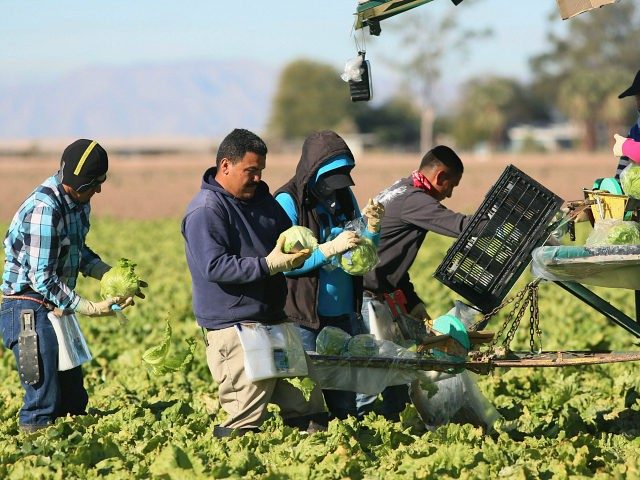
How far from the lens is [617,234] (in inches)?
233

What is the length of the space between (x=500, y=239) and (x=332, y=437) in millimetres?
1364

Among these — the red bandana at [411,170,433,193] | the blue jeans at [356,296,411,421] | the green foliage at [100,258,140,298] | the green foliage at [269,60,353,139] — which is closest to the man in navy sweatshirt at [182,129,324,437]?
the green foliage at [100,258,140,298]

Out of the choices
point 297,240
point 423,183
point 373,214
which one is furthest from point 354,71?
point 297,240

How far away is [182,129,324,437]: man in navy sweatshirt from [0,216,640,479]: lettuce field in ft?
0.78

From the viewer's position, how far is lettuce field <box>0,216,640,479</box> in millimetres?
5629

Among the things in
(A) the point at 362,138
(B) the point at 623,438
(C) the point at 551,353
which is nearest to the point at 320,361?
(C) the point at 551,353

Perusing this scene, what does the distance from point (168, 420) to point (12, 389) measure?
209 cm

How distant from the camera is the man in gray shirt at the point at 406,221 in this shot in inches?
269

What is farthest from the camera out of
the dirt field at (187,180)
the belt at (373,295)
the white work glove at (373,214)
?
the dirt field at (187,180)

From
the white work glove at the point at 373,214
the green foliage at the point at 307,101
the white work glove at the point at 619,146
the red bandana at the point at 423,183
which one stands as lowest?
the white work glove at the point at 373,214

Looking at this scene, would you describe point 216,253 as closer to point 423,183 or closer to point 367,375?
point 367,375

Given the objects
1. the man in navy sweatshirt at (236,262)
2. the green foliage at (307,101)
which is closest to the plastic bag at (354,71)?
the man in navy sweatshirt at (236,262)

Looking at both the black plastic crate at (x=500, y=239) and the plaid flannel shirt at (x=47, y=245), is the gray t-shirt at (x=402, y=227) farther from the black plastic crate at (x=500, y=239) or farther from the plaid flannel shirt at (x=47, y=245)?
the plaid flannel shirt at (x=47, y=245)

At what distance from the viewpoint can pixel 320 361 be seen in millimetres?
6598
